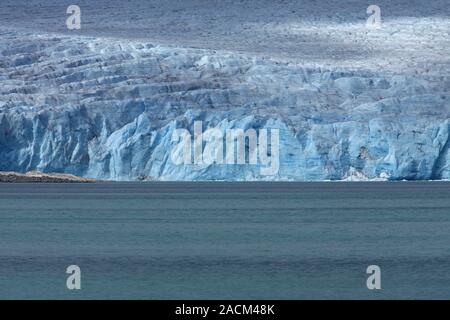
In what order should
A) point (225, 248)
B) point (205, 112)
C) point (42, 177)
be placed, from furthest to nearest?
point (42, 177) → point (205, 112) → point (225, 248)

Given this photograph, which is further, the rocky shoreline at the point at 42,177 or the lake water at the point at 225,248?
the rocky shoreline at the point at 42,177

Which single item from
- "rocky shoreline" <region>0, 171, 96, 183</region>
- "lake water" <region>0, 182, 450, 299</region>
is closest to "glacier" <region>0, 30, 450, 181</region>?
"rocky shoreline" <region>0, 171, 96, 183</region>

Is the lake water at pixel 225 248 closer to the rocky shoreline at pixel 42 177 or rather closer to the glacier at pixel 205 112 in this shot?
the glacier at pixel 205 112

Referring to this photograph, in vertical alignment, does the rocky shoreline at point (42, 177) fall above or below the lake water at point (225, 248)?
above

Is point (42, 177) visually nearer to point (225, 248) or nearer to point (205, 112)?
point (205, 112)

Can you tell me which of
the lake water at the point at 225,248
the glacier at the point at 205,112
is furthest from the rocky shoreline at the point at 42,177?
the lake water at the point at 225,248

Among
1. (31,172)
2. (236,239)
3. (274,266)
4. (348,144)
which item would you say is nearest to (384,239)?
(236,239)

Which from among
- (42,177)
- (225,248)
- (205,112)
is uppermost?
(205,112)

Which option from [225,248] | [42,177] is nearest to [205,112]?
[42,177]
